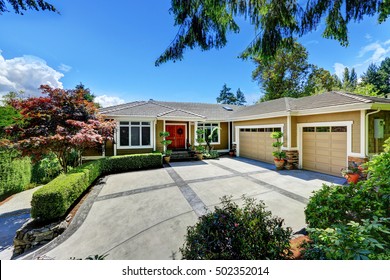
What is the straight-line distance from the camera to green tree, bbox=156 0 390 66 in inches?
112

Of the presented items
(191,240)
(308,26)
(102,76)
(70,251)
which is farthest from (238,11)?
(70,251)

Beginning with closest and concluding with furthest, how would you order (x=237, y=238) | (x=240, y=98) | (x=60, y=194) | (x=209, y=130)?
1. (x=237, y=238)
2. (x=60, y=194)
3. (x=209, y=130)
4. (x=240, y=98)

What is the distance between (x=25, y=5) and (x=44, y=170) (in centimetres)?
1019

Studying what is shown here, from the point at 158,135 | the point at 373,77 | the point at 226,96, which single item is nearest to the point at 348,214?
the point at 158,135

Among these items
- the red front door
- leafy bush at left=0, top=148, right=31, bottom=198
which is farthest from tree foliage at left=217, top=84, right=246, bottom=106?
leafy bush at left=0, top=148, right=31, bottom=198

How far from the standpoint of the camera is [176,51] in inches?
130

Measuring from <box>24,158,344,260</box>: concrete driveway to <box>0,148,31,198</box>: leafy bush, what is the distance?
13.7ft

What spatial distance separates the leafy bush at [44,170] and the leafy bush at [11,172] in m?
0.74

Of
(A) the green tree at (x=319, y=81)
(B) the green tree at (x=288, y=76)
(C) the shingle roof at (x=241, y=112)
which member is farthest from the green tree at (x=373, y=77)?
(C) the shingle roof at (x=241, y=112)

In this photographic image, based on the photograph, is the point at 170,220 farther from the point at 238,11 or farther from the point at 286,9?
the point at 286,9

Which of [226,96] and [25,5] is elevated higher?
[226,96]

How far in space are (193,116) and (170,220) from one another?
948 centimetres

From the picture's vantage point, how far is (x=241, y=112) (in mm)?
15328

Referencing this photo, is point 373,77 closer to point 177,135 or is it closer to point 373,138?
point 373,138
